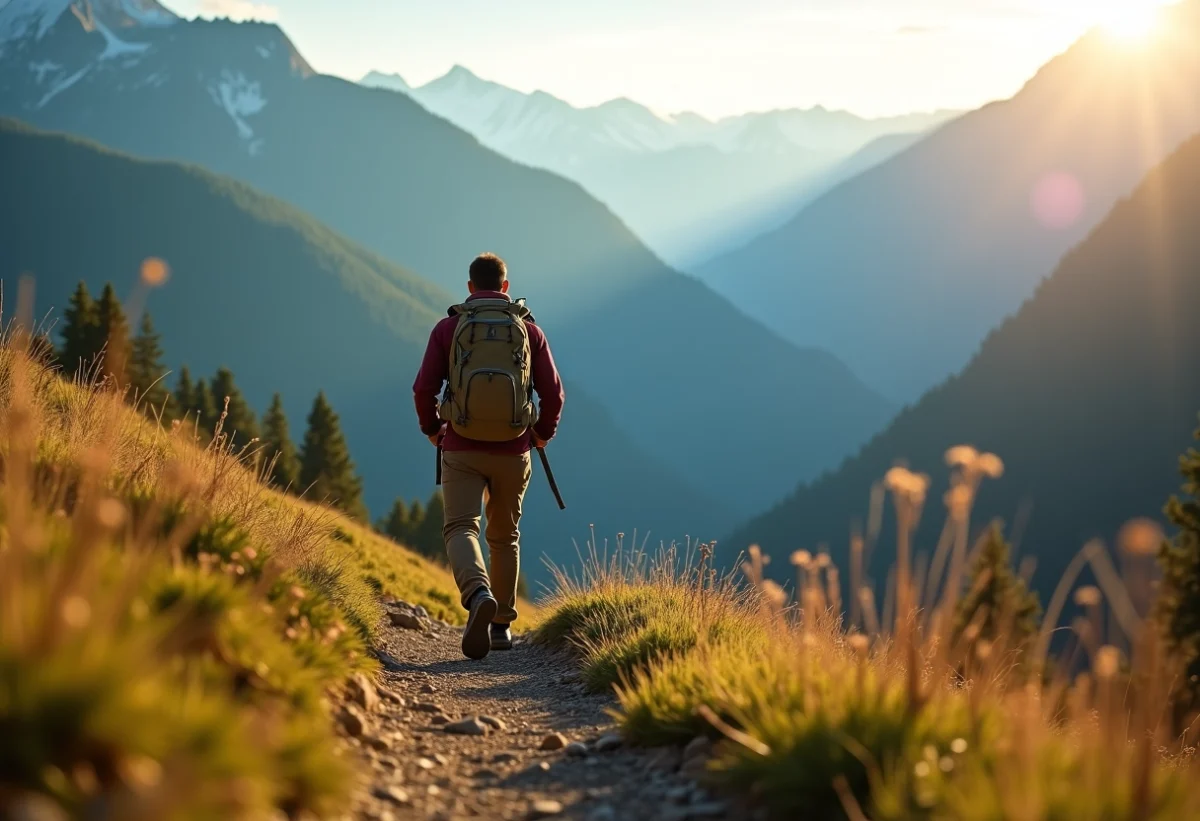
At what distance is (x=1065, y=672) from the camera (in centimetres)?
321

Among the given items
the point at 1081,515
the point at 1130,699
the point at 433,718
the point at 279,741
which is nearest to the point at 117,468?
the point at 433,718

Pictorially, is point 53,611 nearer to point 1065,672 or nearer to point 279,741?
point 279,741

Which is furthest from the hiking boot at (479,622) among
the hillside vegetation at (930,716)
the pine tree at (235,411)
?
the pine tree at (235,411)

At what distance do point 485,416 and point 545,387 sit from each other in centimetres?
75

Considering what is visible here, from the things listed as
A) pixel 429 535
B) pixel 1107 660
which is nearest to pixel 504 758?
pixel 1107 660

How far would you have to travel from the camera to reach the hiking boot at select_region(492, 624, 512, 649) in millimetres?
8422

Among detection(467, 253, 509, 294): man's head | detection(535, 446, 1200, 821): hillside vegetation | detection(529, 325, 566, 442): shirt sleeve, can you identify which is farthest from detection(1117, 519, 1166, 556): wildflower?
detection(467, 253, 509, 294): man's head

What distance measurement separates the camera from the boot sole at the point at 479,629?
24.9 ft

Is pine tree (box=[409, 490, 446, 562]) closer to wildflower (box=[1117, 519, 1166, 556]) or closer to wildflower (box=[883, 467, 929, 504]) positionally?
wildflower (box=[883, 467, 929, 504])

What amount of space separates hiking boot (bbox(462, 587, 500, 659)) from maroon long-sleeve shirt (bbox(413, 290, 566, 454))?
1.15 meters

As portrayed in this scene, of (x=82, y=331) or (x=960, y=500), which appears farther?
(x=82, y=331)

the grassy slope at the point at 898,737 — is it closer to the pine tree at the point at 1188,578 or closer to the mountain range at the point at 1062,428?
the pine tree at the point at 1188,578

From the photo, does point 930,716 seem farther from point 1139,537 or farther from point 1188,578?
point 1188,578

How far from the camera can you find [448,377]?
7.58 metres
